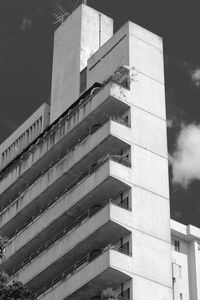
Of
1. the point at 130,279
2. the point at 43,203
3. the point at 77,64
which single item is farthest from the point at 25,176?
the point at 130,279

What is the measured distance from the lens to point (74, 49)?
8450 centimetres

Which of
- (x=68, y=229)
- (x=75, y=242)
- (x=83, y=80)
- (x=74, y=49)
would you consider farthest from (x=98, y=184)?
(x=74, y=49)

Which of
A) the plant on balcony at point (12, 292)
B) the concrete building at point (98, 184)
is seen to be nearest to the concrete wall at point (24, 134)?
the concrete building at point (98, 184)

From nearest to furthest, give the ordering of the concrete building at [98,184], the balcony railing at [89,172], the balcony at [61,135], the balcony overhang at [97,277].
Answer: the balcony overhang at [97,277] → the concrete building at [98,184] → the balcony railing at [89,172] → the balcony at [61,135]

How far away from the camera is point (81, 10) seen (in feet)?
278

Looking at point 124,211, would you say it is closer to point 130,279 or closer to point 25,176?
point 130,279

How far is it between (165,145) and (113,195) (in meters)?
6.00

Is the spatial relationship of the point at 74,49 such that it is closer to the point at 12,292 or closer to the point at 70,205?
the point at 70,205

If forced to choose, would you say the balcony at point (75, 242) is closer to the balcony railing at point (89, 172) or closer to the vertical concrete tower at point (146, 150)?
the vertical concrete tower at point (146, 150)

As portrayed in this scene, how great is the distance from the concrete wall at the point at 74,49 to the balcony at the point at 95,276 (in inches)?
707

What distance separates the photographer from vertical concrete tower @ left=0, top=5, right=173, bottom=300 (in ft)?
220

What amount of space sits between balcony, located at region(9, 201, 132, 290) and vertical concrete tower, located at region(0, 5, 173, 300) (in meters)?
0.09

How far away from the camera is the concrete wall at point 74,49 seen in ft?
271

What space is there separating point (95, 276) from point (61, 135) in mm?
16354
